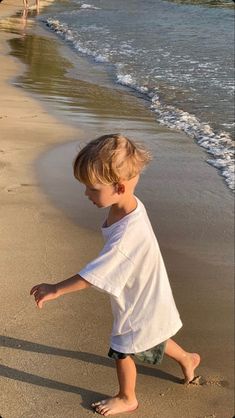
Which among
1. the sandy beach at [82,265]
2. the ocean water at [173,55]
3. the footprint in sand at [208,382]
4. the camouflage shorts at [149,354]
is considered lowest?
→ the ocean water at [173,55]

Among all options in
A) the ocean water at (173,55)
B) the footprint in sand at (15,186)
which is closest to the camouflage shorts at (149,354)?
the footprint in sand at (15,186)

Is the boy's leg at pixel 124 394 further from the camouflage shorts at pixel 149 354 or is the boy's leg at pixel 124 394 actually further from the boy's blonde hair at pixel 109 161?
the boy's blonde hair at pixel 109 161

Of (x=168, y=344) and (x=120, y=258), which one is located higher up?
(x=120, y=258)

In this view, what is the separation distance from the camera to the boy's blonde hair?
7.19ft

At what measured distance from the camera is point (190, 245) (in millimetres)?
3877

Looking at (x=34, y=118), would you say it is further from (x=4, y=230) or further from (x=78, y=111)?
(x=4, y=230)

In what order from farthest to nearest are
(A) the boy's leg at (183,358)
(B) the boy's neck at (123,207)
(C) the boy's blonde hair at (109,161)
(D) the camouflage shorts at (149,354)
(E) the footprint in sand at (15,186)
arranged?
(E) the footprint in sand at (15,186)
(A) the boy's leg at (183,358)
(D) the camouflage shorts at (149,354)
(B) the boy's neck at (123,207)
(C) the boy's blonde hair at (109,161)

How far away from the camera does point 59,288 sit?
89.4 inches

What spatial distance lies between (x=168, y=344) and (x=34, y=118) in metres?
4.92

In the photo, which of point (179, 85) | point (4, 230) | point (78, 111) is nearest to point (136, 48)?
point (179, 85)

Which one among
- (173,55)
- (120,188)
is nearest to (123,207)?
(120,188)

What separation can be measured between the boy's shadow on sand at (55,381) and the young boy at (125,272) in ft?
0.28

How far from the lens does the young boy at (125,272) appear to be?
223cm

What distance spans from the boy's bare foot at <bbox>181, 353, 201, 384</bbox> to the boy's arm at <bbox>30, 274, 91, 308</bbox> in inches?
24.9
